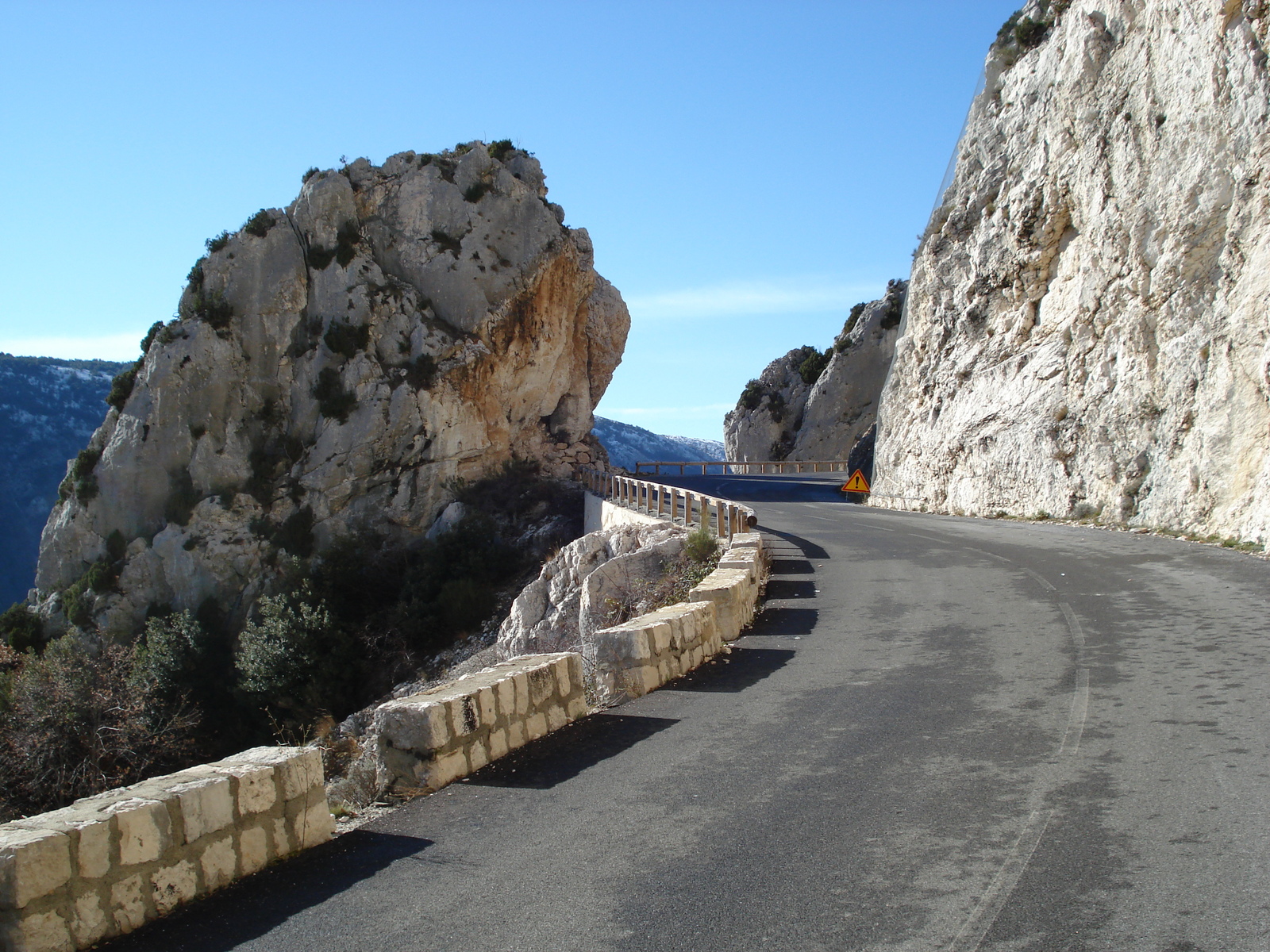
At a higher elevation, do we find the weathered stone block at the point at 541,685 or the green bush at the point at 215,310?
the green bush at the point at 215,310

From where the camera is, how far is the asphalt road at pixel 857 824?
12.0 feet

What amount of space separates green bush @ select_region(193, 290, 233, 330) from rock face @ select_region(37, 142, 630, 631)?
0.08 m

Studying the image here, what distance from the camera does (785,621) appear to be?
1115 cm

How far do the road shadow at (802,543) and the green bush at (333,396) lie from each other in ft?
68.4

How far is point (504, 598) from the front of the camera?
2817 cm

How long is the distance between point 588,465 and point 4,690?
906 inches

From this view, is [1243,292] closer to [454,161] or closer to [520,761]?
[520,761]

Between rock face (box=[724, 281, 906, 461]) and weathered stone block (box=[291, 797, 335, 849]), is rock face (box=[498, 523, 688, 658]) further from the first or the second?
rock face (box=[724, 281, 906, 461])

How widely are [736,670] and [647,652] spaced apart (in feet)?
3.48

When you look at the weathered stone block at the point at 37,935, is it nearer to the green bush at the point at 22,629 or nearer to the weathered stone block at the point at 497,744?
the weathered stone block at the point at 497,744

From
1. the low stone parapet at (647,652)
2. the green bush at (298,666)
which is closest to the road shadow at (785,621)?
the low stone parapet at (647,652)

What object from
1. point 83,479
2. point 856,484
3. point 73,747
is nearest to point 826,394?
point 856,484

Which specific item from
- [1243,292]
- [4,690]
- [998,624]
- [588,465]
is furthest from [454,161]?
[998,624]

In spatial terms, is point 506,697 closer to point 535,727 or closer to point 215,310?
point 535,727
